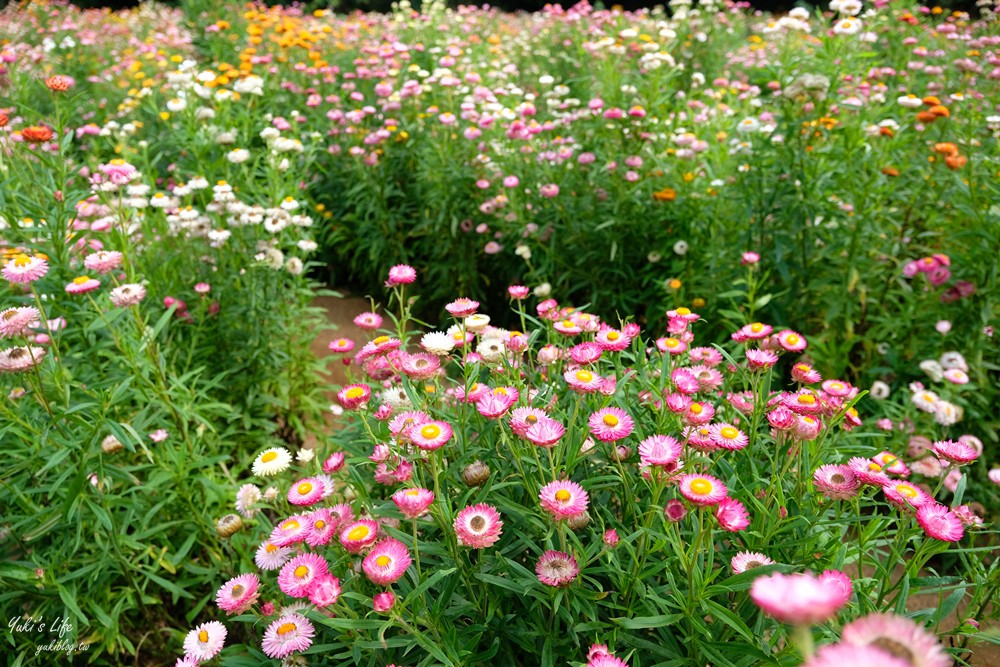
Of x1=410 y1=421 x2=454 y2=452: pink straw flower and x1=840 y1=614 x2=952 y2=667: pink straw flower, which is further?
x1=410 y1=421 x2=454 y2=452: pink straw flower

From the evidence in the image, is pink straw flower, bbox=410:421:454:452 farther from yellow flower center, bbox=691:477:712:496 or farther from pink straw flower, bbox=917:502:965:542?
pink straw flower, bbox=917:502:965:542

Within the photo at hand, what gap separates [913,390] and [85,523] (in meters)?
3.06

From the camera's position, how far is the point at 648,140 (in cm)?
365

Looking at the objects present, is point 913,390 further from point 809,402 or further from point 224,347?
point 224,347

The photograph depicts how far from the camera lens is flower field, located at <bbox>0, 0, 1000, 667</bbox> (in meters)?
1.27

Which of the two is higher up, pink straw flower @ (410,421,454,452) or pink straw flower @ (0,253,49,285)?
pink straw flower @ (0,253,49,285)

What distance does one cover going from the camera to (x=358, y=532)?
1.25m

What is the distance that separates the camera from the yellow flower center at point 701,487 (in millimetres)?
1102

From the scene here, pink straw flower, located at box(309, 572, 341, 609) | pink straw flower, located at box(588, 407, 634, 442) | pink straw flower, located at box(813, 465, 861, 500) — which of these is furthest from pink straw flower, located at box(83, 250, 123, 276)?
pink straw flower, located at box(813, 465, 861, 500)

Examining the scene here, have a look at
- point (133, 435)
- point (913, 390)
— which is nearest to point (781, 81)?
point (913, 390)

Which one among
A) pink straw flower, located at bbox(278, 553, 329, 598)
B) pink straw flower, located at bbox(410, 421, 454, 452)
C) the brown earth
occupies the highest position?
pink straw flower, located at bbox(410, 421, 454, 452)

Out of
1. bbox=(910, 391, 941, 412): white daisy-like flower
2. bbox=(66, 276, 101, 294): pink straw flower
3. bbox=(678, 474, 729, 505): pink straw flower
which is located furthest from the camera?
bbox=(910, 391, 941, 412): white daisy-like flower

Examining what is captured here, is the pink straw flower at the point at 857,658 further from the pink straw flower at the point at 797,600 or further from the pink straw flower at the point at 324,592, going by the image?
the pink straw flower at the point at 324,592

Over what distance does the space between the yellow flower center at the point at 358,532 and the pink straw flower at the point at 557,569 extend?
34 centimetres
